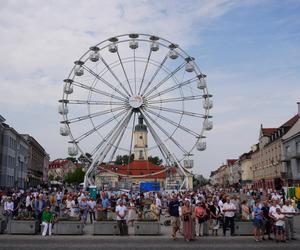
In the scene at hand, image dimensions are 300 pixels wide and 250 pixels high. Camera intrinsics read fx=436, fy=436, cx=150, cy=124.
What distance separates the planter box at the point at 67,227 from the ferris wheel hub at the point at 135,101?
A: 2213 cm

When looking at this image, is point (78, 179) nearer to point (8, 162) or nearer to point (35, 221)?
point (8, 162)

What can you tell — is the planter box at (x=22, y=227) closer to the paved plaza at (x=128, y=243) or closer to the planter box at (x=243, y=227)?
the paved plaza at (x=128, y=243)

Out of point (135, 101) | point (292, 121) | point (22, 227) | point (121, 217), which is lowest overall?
point (22, 227)

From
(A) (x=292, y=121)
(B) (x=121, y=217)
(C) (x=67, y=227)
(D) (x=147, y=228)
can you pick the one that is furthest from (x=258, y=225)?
(A) (x=292, y=121)

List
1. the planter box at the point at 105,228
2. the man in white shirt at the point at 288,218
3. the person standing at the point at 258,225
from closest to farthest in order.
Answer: the person standing at the point at 258,225, the man in white shirt at the point at 288,218, the planter box at the point at 105,228

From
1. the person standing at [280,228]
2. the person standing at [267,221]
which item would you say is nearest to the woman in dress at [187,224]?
the person standing at [267,221]

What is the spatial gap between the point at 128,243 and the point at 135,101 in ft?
83.5

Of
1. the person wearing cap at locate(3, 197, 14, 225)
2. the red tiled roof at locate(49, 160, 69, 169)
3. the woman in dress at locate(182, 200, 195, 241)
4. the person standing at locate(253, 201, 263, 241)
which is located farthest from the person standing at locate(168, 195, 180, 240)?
the red tiled roof at locate(49, 160, 69, 169)

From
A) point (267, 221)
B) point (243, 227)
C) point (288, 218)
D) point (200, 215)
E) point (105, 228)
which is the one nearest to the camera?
point (288, 218)

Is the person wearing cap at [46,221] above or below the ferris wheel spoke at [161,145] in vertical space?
below

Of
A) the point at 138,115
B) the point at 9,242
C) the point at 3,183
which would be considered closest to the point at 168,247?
the point at 9,242

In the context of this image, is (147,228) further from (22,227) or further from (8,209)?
(8,209)

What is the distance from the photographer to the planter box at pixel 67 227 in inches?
768

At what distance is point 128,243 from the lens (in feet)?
54.0
